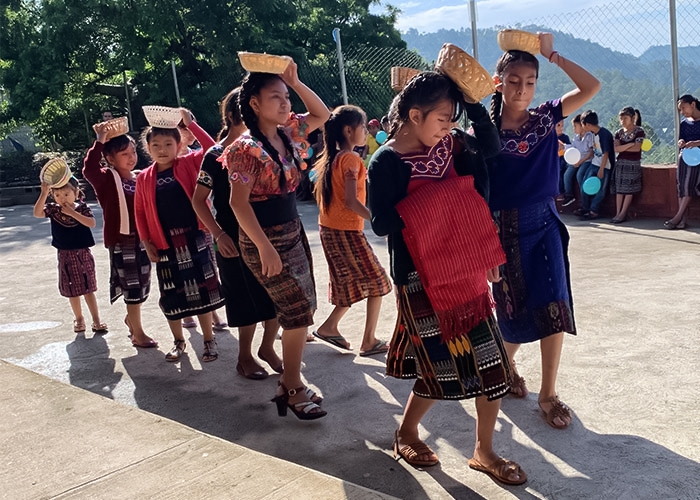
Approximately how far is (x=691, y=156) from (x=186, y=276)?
230 inches

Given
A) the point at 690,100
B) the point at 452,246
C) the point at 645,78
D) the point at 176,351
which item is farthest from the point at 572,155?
the point at 452,246

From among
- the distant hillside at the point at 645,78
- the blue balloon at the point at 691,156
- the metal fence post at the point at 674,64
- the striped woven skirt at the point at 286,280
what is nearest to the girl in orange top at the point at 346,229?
the striped woven skirt at the point at 286,280

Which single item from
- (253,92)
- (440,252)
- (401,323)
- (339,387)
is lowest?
(339,387)

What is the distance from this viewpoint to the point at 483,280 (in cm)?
279

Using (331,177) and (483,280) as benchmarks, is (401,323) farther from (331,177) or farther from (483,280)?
(331,177)

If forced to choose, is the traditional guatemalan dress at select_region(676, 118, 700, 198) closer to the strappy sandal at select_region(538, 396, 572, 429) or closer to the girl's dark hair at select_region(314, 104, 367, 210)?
the girl's dark hair at select_region(314, 104, 367, 210)

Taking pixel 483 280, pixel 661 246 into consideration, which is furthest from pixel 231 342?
pixel 661 246

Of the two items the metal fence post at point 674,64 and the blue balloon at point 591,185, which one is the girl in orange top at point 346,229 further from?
the blue balloon at point 591,185

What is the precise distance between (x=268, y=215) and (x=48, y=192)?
109 inches

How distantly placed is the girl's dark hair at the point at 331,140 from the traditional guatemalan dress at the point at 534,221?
1365 mm

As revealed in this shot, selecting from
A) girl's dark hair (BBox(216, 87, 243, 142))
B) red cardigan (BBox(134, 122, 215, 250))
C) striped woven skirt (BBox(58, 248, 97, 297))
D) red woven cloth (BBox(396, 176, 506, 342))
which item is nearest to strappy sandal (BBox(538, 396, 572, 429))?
red woven cloth (BBox(396, 176, 506, 342))

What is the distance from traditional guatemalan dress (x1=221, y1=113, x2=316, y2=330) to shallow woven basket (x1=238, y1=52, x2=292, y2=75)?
0.33m

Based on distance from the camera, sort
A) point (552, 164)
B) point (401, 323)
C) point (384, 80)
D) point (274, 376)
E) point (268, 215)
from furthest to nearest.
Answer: point (384, 80)
point (274, 376)
point (268, 215)
point (552, 164)
point (401, 323)

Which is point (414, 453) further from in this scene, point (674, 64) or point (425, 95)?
point (674, 64)
